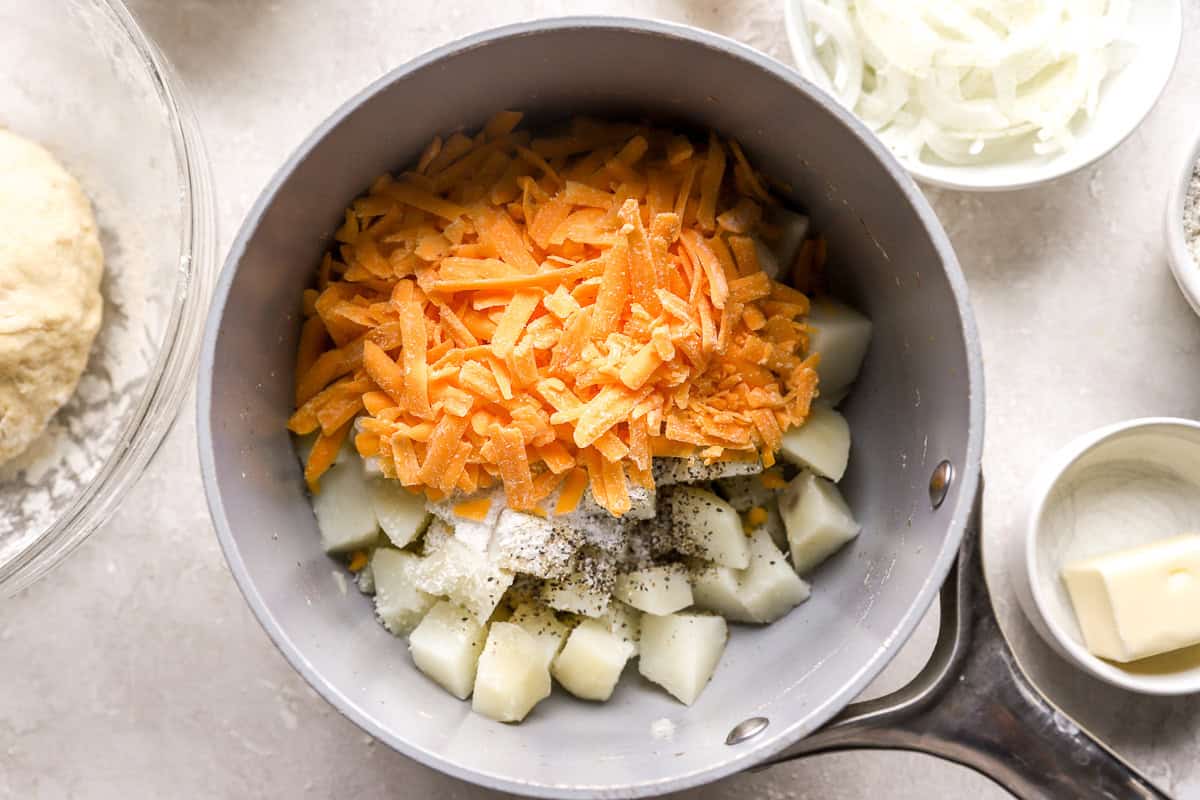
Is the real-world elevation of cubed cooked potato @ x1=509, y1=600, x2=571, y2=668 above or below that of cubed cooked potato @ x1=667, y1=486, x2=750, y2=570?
below

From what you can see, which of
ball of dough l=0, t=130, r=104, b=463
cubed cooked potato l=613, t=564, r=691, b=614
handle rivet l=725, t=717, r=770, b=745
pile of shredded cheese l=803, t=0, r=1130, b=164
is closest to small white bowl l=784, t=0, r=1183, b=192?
pile of shredded cheese l=803, t=0, r=1130, b=164

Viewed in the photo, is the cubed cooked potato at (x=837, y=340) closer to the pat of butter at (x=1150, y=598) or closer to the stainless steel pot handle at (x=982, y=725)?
the stainless steel pot handle at (x=982, y=725)

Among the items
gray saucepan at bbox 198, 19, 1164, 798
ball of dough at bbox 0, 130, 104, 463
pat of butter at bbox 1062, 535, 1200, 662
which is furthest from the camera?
pat of butter at bbox 1062, 535, 1200, 662

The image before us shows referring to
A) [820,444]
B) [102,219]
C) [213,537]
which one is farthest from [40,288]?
[820,444]

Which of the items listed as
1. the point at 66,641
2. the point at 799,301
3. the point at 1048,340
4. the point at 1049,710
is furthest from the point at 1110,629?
the point at 66,641

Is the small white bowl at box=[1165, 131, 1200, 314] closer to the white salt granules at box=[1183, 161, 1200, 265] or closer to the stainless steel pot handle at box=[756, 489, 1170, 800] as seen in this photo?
the white salt granules at box=[1183, 161, 1200, 265]

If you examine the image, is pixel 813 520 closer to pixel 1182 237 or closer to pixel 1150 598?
pixel 1150 598
